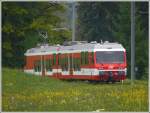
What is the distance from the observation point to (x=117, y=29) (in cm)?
7894

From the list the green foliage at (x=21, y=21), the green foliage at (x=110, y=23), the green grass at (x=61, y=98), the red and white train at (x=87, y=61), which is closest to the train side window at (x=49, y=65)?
the red and white train at (x=87, y=61)

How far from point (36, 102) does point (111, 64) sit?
20.2 metres

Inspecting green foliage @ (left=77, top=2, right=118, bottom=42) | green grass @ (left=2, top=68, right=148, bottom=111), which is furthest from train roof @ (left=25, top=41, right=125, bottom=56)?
green foliage @ (left=77, top=2, right=118, bottom=42)

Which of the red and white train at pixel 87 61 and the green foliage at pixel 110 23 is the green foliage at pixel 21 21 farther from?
the green foliage at pixel 110 23

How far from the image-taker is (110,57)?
4225 cm

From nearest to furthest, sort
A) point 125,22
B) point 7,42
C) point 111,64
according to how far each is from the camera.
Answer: point 7,42, point 111,64, point 125,22

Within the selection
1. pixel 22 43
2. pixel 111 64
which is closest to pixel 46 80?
pixel 22 43

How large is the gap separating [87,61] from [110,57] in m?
1.43

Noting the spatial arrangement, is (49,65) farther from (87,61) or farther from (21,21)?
(21,21)

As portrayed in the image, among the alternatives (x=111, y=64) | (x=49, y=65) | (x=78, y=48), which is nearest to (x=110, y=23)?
(x=49, y=65)

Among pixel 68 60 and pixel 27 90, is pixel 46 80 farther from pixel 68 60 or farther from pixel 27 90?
pixel 68 60

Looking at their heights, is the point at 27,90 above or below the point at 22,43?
below

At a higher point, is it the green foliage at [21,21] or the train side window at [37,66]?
the green foliage at [21,21]

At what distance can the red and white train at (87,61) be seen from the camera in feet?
134
